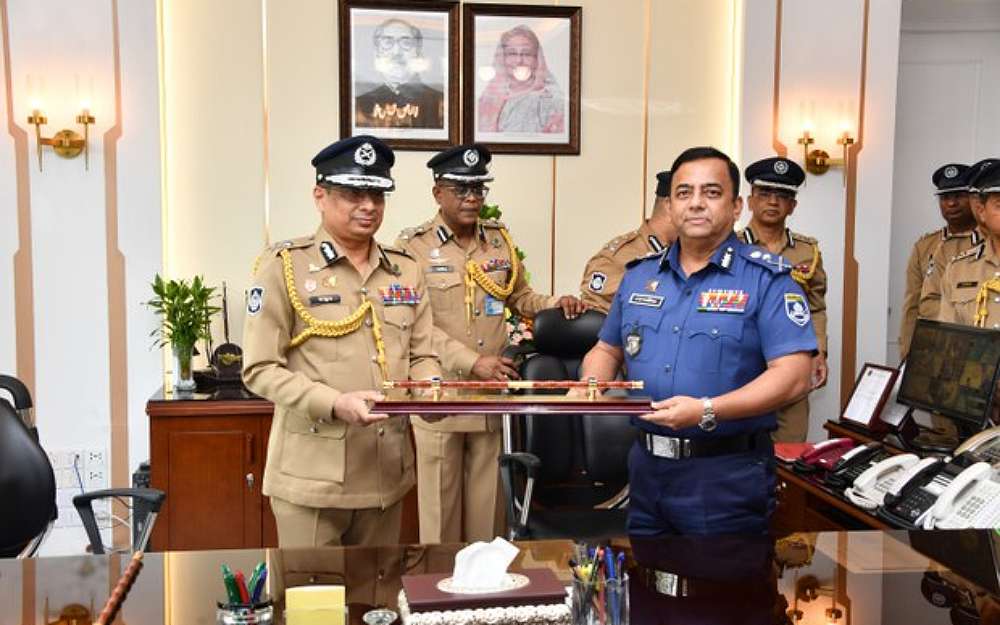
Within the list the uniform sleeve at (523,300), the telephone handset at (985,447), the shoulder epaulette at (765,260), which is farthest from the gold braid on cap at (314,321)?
the telephone handset at (985,447)

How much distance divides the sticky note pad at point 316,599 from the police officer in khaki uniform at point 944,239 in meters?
4.69

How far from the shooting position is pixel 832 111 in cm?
548

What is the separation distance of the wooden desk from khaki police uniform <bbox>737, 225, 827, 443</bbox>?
2.00 meters

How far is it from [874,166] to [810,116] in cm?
49

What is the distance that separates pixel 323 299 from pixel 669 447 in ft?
3.62

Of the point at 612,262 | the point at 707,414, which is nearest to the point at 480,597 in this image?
the point at 707,414

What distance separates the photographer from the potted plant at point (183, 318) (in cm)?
446

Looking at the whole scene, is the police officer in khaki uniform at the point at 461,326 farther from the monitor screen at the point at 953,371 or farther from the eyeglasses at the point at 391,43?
the monitor screen at the point at 953,371

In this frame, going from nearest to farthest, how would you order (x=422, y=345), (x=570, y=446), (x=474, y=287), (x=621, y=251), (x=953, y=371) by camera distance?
(x=422, y=345) → (x=953, y=371) → (x=570, y=446) → (x=474, y=287) → (x=621, y=251)

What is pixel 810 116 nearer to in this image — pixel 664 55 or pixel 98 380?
pixel 664 55

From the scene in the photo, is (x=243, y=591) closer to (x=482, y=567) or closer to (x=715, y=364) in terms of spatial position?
(x=482, y=567)

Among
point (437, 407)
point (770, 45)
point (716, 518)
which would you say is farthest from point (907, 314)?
point (437, 407)

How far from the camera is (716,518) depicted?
8.52 ft

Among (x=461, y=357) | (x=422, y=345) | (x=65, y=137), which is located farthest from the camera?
(x=65, y=137)
